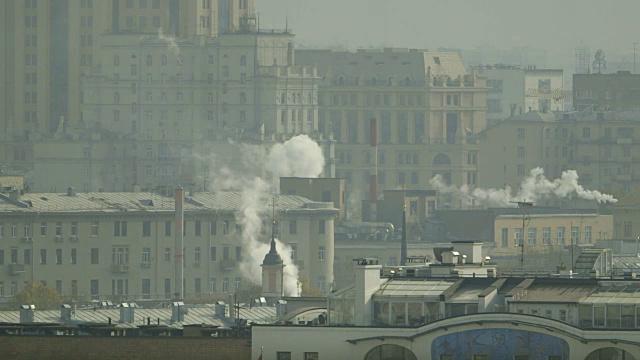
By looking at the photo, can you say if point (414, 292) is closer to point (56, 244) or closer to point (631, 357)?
point (631, 357)

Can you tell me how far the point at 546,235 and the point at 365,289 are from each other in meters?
106

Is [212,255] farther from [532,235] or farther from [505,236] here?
[505,236]

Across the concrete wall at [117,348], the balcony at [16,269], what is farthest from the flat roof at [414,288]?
the balcony at [16,269]

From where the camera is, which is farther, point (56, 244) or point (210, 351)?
point (56, 244)

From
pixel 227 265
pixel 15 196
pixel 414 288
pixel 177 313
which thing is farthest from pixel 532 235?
pixel 414 288

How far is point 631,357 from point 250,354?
8443mm

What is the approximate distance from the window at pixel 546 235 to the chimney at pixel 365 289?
102430 millimetres

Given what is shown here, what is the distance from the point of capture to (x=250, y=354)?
80750 mm

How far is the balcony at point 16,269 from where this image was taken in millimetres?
166125

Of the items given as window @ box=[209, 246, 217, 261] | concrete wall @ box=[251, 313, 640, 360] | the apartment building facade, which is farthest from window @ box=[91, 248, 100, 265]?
concrete wall @ box=[251, 313, 640, 360]

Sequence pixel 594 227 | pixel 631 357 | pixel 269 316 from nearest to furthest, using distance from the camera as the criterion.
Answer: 1. pixel 631 357
2. pixel 269 316
3. pixel 594 227

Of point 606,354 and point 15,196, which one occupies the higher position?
point 606,354

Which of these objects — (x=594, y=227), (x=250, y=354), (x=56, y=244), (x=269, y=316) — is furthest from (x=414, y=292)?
(x=594, y=227)

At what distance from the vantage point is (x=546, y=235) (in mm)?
187875
